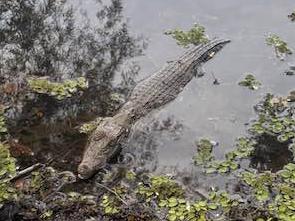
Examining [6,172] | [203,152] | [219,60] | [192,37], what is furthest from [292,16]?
[6,172]

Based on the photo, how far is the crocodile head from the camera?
6.35 meters

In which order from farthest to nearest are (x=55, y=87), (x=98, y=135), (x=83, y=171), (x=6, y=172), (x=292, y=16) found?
(x=292, y=16)
(x=55, y=87)
(x=98, y=135)
(x=83, y=171)
(x=6, y=172)

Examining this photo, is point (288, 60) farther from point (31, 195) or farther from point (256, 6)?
point (31, 195)

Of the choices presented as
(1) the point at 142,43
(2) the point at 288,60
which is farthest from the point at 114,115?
(2) the point at 288,60

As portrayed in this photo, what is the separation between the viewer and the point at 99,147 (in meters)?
6.58

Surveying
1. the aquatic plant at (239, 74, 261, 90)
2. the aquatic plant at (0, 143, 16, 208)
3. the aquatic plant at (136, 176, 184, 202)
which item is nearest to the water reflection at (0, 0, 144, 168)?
the aquatic plant at (136, 176, 184, 202)

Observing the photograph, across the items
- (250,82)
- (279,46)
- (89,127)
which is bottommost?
(89,127)

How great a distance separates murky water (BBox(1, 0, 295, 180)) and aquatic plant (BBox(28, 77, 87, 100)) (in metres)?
0.16

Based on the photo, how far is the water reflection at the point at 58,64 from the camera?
289 inches

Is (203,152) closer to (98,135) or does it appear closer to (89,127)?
(98,135)

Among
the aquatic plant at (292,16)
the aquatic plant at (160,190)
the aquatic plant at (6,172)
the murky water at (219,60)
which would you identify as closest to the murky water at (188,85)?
the murky water at (219,60)

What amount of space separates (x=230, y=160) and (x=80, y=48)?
394cm

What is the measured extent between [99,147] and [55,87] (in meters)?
1.87

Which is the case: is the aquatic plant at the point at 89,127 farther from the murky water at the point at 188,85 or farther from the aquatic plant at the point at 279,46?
the aquatic plant at the point at 279,46
